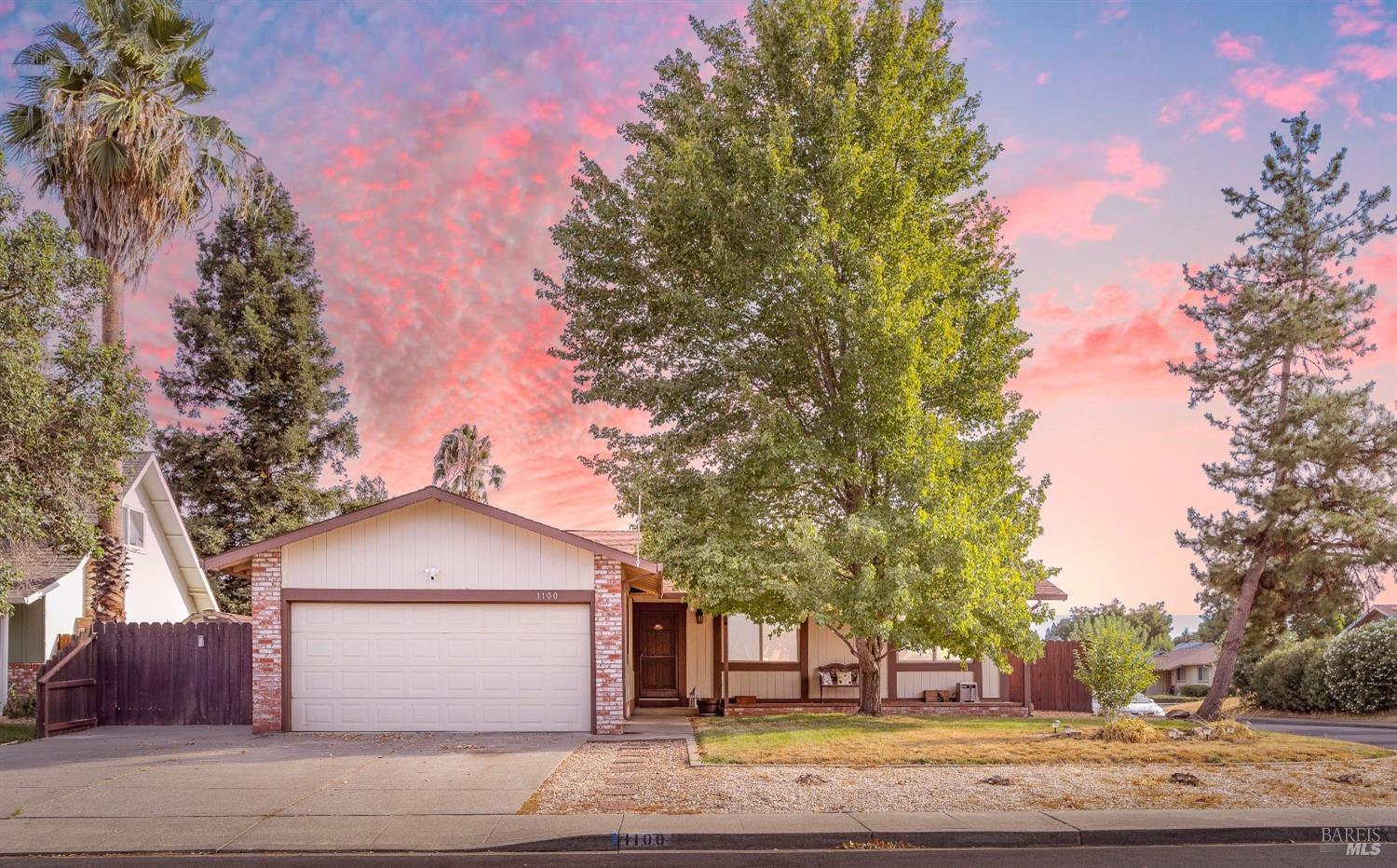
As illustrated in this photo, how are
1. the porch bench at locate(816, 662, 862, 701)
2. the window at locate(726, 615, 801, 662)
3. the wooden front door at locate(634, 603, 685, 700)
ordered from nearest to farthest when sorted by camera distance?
the porch bench at locate(816, 662, 862, 701) → the window at locate(726, 615, 801, 662) → the wooden front door at locate(634, 603, 685, 700)

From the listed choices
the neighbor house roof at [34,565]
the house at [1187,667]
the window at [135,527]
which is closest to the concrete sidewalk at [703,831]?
the neighbor house roof at [34,565]

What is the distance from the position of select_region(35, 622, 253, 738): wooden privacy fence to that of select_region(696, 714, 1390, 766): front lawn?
8979mm

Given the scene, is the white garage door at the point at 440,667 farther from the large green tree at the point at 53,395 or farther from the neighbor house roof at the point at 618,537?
the neighbor house roof at the point at 618,537

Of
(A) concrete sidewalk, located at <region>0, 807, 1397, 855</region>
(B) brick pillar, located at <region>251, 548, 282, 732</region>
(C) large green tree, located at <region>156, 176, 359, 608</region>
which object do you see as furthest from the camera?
(C) large green tree, located at <region>156, 176, 359, 608</region>

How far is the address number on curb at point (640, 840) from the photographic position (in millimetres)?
9586

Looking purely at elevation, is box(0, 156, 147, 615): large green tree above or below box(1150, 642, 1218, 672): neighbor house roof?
above

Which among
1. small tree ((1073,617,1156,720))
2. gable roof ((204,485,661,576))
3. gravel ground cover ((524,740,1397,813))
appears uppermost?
gable roof ((204,485,661,576))

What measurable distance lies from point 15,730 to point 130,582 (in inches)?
294

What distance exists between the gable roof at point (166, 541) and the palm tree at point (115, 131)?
1359mm

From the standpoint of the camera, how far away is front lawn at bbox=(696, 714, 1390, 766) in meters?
14.0

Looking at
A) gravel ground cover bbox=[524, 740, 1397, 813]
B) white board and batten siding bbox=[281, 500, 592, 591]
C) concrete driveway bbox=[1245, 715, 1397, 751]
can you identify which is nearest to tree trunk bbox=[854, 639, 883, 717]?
white board and batten siding bbox=[281, 500, 592, 591]

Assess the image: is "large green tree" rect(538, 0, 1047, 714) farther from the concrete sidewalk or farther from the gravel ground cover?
the concrete sidewalk

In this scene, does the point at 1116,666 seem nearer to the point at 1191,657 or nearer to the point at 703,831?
the point at 703,831

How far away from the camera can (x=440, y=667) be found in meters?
18.4
